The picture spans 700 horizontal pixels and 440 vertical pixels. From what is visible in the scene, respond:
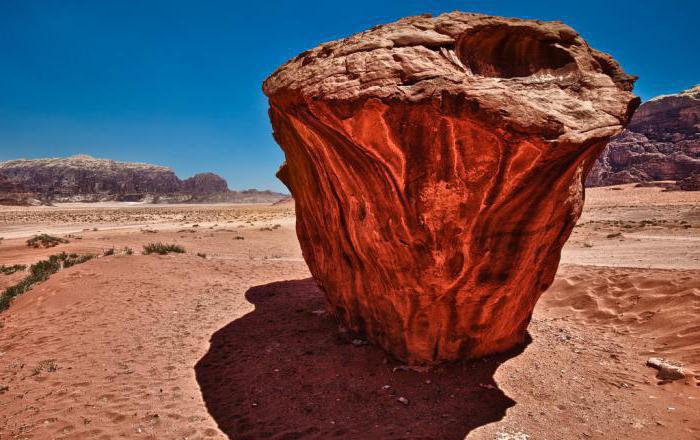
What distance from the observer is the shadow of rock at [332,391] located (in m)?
4.59

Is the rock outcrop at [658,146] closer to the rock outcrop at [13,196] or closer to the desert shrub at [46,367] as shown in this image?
the desert shrub at [46,367]

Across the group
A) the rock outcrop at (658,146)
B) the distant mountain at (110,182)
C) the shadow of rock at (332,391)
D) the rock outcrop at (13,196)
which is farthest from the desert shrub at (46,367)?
the distant mountain at (110,182)

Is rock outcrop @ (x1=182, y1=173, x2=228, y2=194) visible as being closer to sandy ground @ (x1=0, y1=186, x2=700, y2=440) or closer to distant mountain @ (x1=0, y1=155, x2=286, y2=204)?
distant mountain @ (x1=0, y1=155, x2=286, y2=204)

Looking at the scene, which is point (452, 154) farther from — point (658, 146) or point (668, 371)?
point (658, 146)

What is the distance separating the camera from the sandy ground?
4.65 meters

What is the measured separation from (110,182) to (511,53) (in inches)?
5739

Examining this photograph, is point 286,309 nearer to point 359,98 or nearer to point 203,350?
point 203,350

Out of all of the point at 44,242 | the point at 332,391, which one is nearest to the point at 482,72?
the point at 332,391

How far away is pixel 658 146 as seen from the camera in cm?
6844

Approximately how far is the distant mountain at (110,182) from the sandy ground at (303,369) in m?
118

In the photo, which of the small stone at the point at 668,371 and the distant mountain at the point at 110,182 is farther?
the distant mountain at the point at 110,182

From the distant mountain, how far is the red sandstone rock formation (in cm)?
12392

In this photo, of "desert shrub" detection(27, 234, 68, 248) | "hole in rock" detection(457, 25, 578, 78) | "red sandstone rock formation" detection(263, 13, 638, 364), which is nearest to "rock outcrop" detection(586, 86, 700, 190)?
"hole in rock" detection(457, 25, 578, 78)

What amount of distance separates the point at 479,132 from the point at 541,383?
413 centimetres
